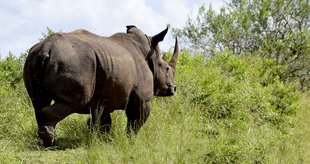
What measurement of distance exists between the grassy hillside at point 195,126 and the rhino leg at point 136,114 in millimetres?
113

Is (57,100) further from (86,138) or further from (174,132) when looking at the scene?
(174,132)

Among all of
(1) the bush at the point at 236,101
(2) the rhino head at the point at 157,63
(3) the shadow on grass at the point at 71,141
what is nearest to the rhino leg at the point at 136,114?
(3) the shadow on grass at the point at 71,141

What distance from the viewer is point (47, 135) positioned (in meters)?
6.12

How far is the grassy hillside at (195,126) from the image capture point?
6.17 m

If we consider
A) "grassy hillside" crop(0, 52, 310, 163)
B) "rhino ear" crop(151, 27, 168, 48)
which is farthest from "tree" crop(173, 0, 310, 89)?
"rhino ear" crop(151, 27, 168, 48)

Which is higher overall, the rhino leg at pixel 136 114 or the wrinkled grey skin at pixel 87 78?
the wrinkled grey skin at pixel 87 78

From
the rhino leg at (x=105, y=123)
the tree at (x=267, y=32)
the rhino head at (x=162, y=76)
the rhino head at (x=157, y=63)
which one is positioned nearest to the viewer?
the rhino leg at (x=105, y=123)

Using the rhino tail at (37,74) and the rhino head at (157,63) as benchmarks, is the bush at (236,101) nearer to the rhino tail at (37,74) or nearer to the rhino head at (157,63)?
the rhino head at (157,63)

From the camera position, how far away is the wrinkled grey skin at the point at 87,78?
5938 millimetres

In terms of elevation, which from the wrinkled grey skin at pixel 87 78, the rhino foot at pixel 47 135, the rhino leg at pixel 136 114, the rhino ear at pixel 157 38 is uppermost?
the rhino ear at pixel 157 38

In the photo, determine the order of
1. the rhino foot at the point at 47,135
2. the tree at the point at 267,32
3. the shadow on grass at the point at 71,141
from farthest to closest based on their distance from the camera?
the tree at the point at 267,32 < the shadow on grass at the point at 71,141 < the rhino foot at the point at 47,135

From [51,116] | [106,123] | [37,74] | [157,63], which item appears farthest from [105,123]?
[37,74]

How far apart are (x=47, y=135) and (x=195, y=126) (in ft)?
8.97

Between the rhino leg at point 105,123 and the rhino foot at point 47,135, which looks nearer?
the rhino foot at point 47,135
